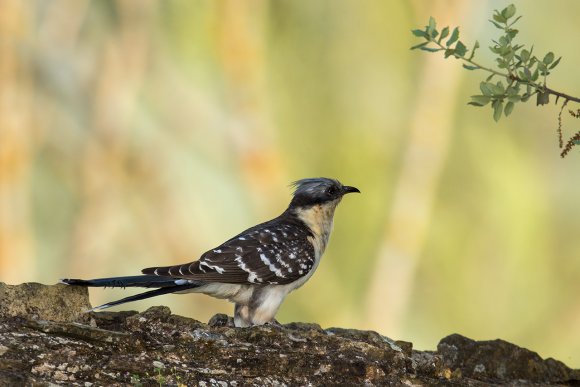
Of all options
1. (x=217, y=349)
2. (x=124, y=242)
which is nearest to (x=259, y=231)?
(x=217, y=349)

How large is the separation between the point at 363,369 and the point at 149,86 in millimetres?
12099

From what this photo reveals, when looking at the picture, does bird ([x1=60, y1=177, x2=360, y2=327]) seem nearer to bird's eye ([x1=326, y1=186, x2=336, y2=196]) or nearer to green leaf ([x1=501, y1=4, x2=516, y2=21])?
bird's eye ([x1=326, y1=186, x2=336, y2=196])

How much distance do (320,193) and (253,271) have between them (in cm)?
159

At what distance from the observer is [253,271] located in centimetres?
794

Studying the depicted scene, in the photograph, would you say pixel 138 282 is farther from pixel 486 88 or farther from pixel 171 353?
pixel 486 88

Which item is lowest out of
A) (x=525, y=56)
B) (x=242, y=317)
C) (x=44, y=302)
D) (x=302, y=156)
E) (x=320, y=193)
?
(x=44, y=302)

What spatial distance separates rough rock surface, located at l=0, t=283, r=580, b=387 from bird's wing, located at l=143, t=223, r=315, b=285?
40.2 inches

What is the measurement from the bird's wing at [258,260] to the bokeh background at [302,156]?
7.55 m

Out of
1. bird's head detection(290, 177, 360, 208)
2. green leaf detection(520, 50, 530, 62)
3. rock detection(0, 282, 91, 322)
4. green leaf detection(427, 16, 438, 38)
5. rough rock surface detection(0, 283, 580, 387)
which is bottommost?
rough rock surface detection(0, 283, 580, 387)

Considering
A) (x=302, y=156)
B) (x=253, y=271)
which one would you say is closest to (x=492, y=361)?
(x=253, y=271)

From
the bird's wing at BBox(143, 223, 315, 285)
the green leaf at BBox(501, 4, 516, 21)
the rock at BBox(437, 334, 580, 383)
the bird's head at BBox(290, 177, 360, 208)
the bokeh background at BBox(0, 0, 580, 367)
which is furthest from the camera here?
the bokeh background at BBox(0, 0, 580, 367)

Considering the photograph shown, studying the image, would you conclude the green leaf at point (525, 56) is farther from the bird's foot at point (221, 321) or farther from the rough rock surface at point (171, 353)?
the bird's foot at point (221, 321)

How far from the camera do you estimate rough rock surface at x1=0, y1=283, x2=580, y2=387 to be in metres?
5.38

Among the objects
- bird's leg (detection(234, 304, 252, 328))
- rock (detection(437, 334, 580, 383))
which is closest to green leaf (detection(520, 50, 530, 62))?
rock (detection(437, 334, 580, 383))
